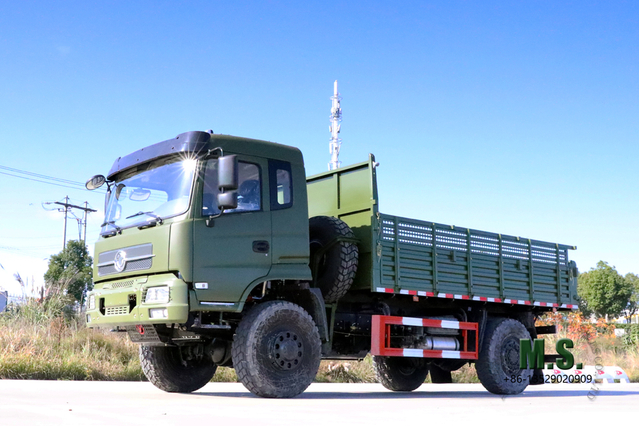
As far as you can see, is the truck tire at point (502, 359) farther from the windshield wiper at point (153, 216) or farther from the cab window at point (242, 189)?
the windshield wiper at point (153, 216)

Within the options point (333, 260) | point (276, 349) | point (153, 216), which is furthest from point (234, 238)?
point (333, 260)

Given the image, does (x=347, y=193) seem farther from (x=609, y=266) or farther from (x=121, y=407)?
(x=609, y=266)

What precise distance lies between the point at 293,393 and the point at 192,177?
2793 mm

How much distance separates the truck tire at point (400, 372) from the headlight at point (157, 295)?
16.5ft

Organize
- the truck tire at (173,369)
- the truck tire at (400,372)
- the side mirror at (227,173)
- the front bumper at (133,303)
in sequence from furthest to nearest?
the truck tire at (400,372) → the truck tire at (173,369) → the side mirror at (227,173) → the front bumper at (133,303)

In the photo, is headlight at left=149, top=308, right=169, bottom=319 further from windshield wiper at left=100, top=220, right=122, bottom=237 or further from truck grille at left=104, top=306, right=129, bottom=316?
windshield wiper at left=100, top=220, right=122, bottom=237

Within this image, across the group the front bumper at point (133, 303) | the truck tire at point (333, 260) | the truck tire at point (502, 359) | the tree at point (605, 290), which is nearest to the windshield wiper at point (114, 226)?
the front bumper at point (133, 303)

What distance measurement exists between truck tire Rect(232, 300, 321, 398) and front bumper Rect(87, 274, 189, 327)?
82cm

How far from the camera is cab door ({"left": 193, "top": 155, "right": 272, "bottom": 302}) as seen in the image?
815 centimetres

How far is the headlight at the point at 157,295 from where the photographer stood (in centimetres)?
799

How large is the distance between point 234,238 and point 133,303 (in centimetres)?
139

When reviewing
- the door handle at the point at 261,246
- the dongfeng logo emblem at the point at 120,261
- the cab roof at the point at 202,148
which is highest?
the cab roof at the point at 202,148

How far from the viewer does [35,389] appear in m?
9.40

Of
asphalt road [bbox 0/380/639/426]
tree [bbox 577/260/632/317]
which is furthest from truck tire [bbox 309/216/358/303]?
tree [bbox 577/260/632/317]
